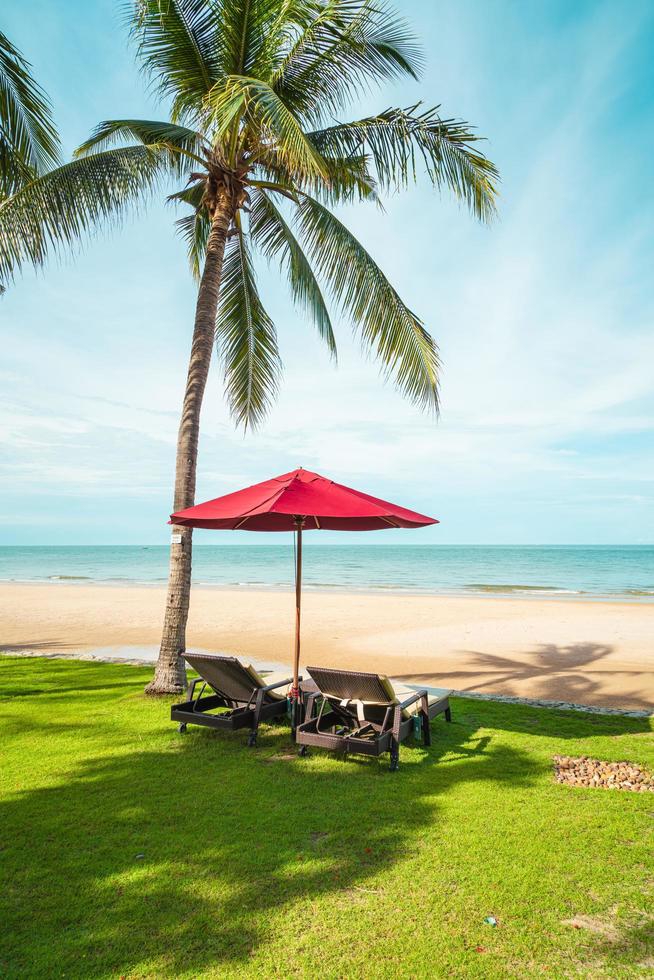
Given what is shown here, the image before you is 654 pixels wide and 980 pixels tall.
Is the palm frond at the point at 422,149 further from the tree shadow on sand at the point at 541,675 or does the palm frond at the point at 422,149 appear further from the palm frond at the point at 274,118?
the tree shadow on sand at the point at 541,675

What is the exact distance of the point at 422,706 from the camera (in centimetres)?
514

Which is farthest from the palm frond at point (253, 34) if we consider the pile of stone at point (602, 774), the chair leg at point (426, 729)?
the pile of stone at point (602, 774)

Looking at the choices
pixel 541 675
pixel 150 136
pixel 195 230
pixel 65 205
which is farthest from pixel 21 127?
pixel 541 675

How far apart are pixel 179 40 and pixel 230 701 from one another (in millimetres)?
7732

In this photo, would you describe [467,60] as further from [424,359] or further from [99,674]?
[99,674]

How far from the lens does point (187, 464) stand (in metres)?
6.84

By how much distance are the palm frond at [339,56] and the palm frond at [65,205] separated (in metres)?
2.16

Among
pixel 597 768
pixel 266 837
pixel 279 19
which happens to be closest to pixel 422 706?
pixel 597 768

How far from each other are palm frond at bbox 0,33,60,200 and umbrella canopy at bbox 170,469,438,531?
4486 millimetres

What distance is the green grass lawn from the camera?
235 cm

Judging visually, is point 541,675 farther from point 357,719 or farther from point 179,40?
point 179,40

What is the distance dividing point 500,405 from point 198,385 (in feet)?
98.2

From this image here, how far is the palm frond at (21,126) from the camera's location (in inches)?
221

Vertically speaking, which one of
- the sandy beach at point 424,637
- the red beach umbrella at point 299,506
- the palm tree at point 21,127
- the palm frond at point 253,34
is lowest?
the sandy beach at point 424,637
